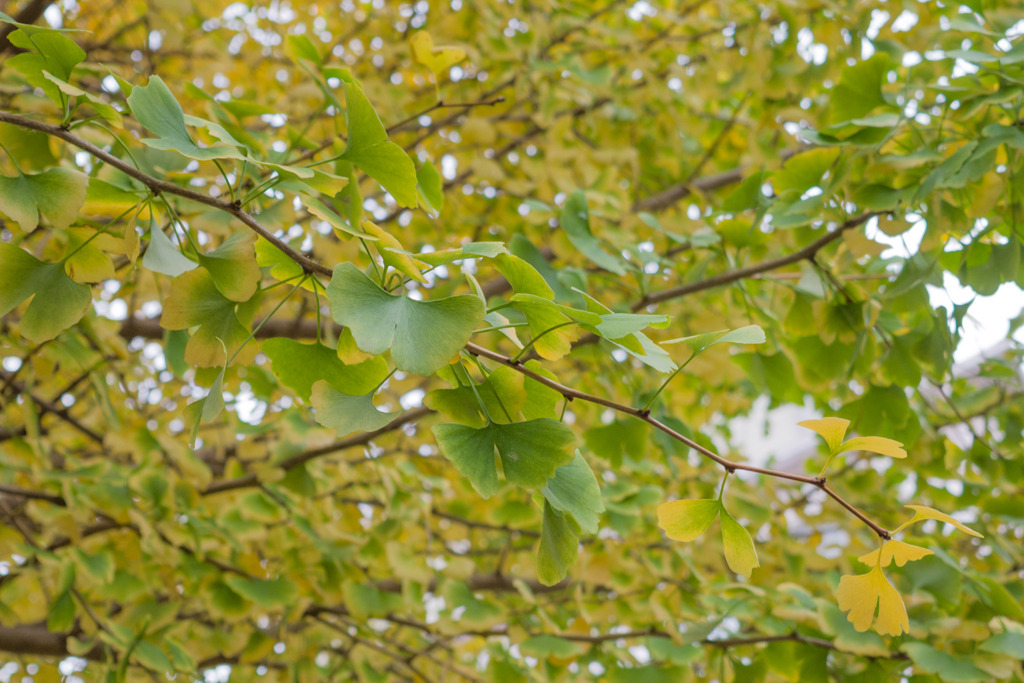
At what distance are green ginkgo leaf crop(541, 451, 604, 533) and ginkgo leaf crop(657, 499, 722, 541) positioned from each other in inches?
1.8

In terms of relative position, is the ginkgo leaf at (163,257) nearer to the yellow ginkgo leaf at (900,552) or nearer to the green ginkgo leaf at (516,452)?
the green ginkgo leaf at (516,452)

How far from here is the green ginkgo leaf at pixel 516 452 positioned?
362 millimetres

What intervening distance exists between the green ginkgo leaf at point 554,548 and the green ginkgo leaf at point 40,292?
1.00 ft

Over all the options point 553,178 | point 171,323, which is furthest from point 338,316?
point 553,178

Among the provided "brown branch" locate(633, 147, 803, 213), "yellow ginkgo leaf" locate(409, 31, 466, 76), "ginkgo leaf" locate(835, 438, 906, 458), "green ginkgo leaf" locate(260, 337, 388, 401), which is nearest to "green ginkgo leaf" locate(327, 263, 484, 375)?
"green ginkgo leaf" locate(260, 337, 388, 401)

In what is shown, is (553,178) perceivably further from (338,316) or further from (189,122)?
(338,316)

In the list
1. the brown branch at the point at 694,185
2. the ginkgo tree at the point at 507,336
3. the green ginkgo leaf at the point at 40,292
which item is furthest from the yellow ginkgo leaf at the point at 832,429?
the brown branch at the point at 694,185

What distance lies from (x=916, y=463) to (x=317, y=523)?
874 mm

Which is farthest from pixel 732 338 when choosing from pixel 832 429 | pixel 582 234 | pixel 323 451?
pixel 323 451

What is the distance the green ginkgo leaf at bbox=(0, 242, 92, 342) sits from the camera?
0.42 meters

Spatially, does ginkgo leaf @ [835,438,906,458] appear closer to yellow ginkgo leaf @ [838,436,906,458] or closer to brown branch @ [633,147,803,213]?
yellow ginkgo leaf @ [838,436,906,458]

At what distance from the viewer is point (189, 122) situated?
0.44 metres

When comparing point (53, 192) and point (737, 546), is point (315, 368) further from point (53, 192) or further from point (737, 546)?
point (737, 546)

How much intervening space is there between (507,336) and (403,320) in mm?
85
